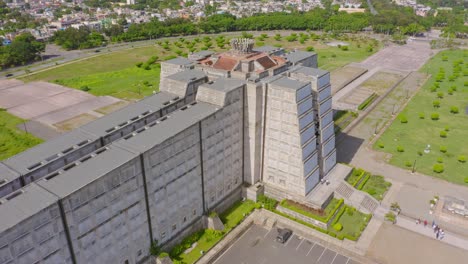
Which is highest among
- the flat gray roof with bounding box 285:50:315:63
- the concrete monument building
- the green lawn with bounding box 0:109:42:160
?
the flat gray roof with bounding box 285:50:315:63

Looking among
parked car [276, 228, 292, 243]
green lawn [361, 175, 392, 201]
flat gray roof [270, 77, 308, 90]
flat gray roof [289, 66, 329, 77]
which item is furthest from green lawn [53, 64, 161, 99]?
green lawn [361, 175, 392, 201]

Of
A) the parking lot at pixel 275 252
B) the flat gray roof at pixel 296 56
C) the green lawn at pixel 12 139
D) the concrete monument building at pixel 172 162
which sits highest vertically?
the flat gray roof at pixel 296 56

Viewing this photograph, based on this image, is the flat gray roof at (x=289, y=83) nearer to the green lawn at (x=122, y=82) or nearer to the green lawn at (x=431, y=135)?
the green lawn at (x=431, y=135)

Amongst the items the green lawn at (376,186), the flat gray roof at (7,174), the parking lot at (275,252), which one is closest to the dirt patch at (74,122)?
the flat gray roof at (7,174)

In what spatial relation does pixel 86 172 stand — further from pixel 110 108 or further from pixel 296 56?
pixel 110 108

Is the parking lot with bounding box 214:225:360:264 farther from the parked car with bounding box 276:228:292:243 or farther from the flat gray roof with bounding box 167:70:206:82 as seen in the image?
the flat gray roof with bounding box 167:70:206:82

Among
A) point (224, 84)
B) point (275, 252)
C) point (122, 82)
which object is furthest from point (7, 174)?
point (122, 82)

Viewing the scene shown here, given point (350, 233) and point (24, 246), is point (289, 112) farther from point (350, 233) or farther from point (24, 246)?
point (24, 246)

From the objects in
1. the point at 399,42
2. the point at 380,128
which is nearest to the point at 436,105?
the point at 380,128
